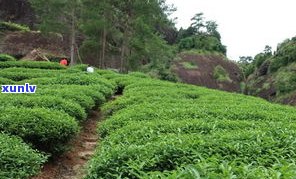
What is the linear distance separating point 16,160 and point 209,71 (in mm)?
36083

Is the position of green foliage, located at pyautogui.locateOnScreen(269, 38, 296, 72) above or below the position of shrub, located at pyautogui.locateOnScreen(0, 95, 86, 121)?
above

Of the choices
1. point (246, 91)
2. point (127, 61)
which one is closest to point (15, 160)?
point (127, 61)

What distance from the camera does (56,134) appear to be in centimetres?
675

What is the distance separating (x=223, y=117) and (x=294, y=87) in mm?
28396

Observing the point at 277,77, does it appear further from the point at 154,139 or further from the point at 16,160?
the point at 16,160

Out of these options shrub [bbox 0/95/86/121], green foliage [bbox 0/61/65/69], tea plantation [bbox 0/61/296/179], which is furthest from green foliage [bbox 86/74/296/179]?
green foliage [bbox 0/61/65/69]

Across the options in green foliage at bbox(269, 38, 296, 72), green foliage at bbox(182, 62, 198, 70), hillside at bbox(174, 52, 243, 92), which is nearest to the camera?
hillside at bbox(174, 52, 243, 92)

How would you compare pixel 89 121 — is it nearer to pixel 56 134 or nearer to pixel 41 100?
pixel 41 100

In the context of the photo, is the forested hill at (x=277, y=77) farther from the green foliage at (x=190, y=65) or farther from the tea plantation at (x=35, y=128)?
the tea plantation at (x=35, y=128)

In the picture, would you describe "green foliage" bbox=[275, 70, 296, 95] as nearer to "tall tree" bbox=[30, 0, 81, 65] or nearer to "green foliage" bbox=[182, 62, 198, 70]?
"green foliage" bbox=[182, 62, 198, 70]

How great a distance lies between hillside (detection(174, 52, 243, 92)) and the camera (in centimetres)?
3864

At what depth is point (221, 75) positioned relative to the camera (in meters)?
39.9

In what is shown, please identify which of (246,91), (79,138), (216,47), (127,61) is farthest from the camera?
(216,47)

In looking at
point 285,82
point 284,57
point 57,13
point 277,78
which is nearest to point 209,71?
point 277,78
